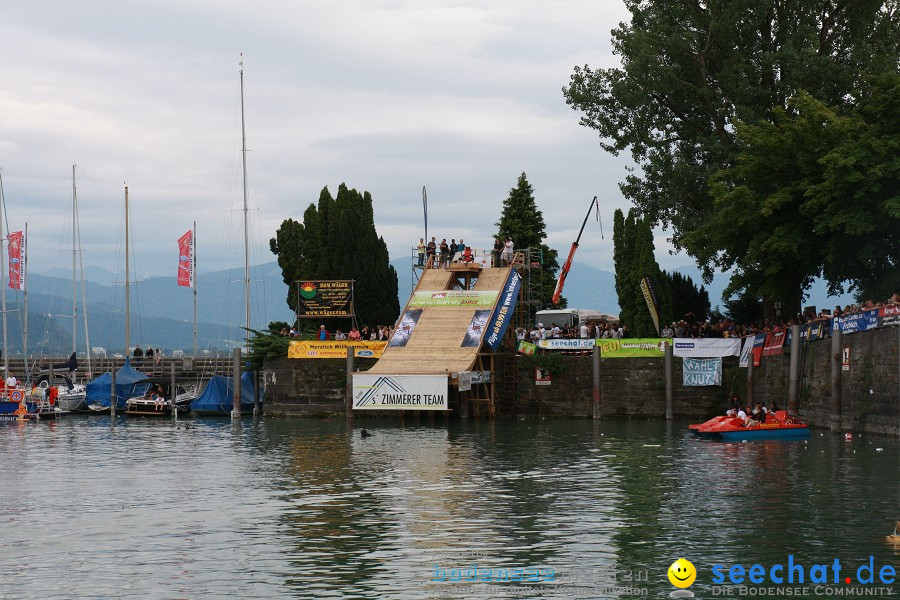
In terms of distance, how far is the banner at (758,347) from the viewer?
5538cm

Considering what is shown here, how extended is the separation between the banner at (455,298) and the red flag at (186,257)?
2137 centimetres

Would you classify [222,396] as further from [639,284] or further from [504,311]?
[639,284]

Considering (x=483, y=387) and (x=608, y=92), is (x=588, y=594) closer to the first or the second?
(x=483, y=387)

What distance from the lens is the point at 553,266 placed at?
95.5m

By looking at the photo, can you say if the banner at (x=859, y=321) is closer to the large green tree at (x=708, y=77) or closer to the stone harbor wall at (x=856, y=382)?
the stone harbor wall at (x=856, y=382)

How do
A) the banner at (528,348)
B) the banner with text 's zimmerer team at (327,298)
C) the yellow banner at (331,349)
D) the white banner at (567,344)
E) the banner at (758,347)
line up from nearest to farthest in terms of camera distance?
the banner at (758,347) < the white banner at (567,344) < the banner at (528,348) < the yellow banner at (331,349) < the banner with text 's zimmerer team at (327,298)

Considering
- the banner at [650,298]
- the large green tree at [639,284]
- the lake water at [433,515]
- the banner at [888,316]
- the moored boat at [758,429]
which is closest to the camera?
the lake water at [433,515]

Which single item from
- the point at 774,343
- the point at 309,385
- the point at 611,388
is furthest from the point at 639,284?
the point at 309,385

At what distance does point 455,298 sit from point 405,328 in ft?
10.6

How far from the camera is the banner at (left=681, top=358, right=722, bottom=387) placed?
58.4m

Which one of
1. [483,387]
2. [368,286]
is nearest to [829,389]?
[483,387]

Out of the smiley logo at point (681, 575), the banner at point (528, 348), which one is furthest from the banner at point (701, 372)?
the smiley logo at point (681, 575)

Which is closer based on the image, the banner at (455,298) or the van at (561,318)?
the banner at (455,298)

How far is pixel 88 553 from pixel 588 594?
32.5 feet
